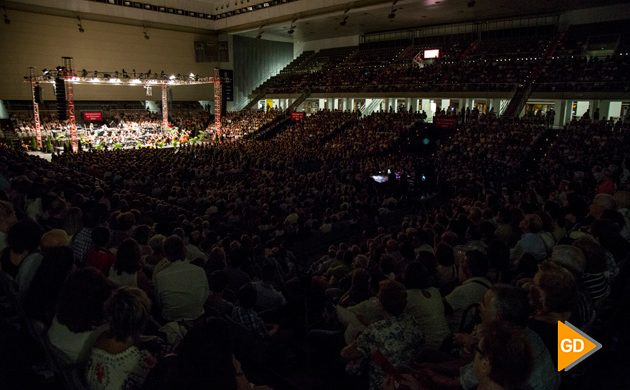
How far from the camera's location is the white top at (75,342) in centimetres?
254

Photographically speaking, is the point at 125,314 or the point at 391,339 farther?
the point at 391,339

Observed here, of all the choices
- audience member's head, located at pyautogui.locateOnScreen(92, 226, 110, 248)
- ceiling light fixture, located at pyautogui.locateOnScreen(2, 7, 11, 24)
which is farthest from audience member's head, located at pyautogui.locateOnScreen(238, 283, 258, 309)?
ceiling light fixture, located at pyautogui.locateOnScreen(2, 7, 11, 24)

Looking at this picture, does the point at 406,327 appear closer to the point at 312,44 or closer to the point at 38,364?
the point at 38,364

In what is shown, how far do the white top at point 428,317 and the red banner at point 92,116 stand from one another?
113 ft

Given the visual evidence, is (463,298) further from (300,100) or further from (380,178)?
(300,100)

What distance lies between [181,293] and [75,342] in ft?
3.65

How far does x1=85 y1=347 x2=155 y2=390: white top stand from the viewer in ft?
7.72

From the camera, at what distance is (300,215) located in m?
9.38

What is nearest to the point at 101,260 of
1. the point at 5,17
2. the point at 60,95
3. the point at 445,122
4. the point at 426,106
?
the point at 445,122

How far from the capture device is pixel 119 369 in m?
2.35

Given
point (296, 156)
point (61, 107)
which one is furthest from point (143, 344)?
point (61, 107)

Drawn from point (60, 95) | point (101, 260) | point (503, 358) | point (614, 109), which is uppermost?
point (60, 95)

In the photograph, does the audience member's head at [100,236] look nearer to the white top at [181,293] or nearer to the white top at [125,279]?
the white top at [125,279]

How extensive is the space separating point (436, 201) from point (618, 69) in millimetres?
14640
